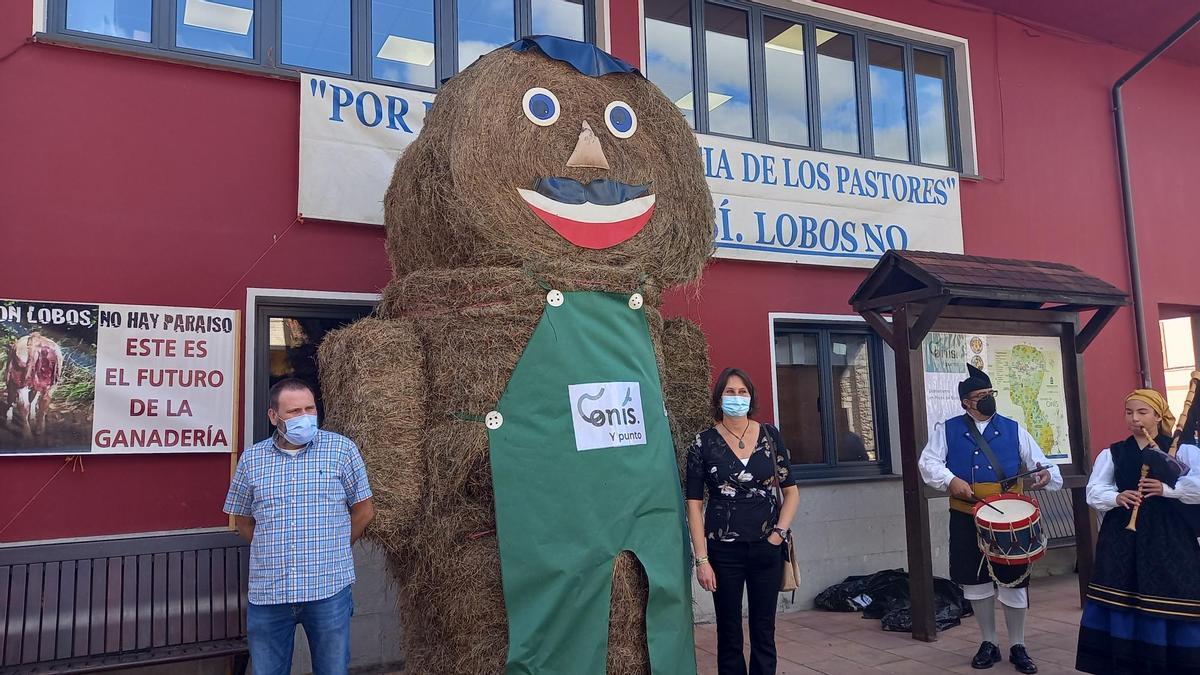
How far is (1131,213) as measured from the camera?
28.6 feet

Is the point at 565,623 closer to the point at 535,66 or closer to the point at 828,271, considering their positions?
the point at 535,66

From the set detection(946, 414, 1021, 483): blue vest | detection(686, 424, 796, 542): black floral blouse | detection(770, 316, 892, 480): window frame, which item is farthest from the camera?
detection(770, 316, 892, 480): window frame

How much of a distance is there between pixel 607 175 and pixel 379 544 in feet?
6.13

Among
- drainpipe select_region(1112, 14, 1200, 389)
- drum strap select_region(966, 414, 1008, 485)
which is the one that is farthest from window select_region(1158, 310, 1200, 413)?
drum strap select_region(966, 414, 1008, 485)

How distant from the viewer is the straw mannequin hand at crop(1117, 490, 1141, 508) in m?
4.19

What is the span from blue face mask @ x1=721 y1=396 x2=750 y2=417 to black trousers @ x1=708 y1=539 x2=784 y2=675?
584 mm

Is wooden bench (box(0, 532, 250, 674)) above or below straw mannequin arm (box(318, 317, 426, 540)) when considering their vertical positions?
below

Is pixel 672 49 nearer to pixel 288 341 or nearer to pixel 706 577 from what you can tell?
pixel 288 341

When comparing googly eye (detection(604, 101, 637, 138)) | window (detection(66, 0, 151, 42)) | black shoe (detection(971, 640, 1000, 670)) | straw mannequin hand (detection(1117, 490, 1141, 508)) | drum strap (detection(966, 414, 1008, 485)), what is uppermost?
window (detection(66, 0, 151, 42))

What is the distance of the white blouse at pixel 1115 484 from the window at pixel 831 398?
8.57ft

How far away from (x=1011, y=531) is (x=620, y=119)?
2934 mm

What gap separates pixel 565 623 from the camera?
12.0 feet

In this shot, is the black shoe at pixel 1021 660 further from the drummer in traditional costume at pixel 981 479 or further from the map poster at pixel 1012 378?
the map poster at pixel 1012 378

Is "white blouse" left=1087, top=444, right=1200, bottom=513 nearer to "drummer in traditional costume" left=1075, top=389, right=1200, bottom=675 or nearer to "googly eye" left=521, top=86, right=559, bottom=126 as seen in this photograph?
"drummer in traditional costume" left=1075, top=389, right=1200, bottom=675
